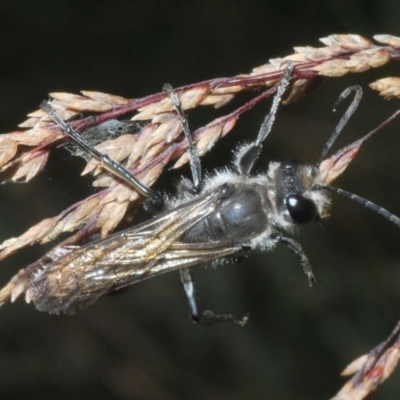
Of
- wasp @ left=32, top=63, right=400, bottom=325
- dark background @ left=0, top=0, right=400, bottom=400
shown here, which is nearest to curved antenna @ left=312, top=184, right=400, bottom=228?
wasp @ left=32, top=63, right=400, bottom=325

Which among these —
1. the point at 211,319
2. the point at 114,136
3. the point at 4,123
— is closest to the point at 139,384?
the point at 211,319

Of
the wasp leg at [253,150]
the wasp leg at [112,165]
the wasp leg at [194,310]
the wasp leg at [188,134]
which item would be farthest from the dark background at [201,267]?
the wasp leg at [112,165]

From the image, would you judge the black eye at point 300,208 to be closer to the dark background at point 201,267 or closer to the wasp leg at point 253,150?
the wasp leg at point 253,150

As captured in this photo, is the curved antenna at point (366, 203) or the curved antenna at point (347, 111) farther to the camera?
the curved antenna at point (347, 111)

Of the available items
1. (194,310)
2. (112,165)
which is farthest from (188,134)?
(194,310)

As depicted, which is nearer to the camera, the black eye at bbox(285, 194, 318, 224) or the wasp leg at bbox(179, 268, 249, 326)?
the black eye at bbox(285, 194, 318, 224)

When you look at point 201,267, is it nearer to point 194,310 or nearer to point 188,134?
point 194,310

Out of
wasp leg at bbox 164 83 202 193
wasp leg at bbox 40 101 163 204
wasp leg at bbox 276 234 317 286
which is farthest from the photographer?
wasp leg at bbox 276 234 317 286

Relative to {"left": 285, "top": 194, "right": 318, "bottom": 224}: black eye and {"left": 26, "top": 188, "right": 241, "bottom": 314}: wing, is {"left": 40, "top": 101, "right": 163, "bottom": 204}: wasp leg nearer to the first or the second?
{"left": 26, "top": 188, "right": 241, "bottom": 314}: wing
